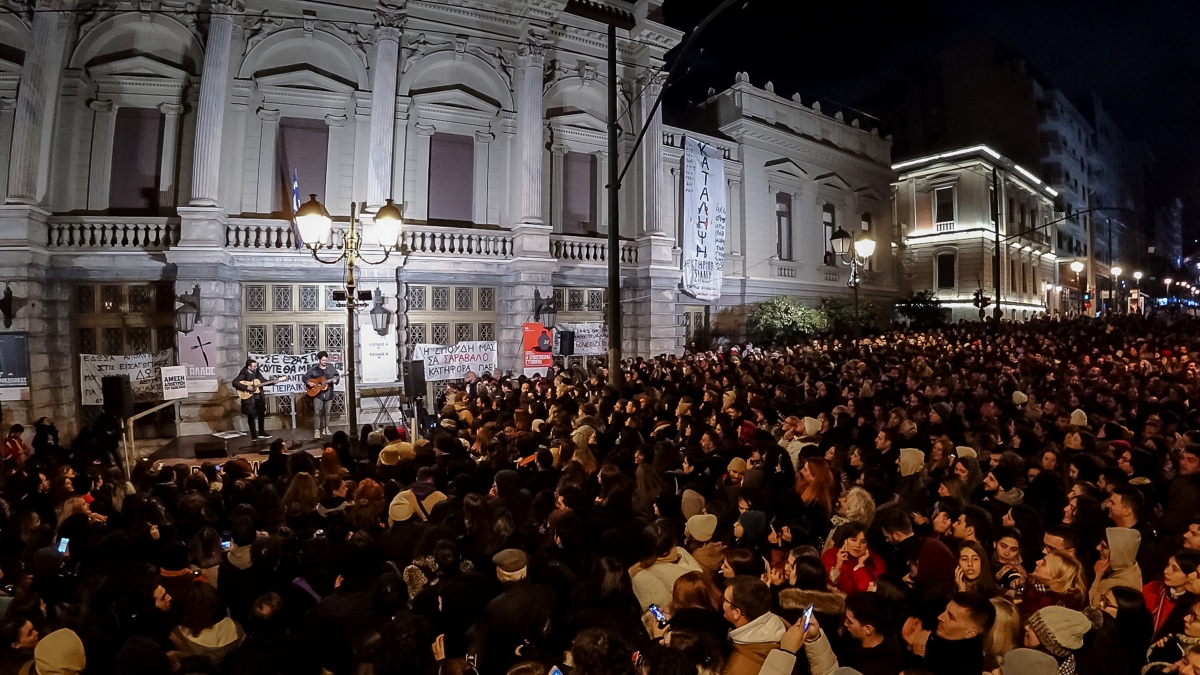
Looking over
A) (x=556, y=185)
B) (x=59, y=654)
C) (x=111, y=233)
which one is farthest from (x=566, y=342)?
(x=59, y=654)

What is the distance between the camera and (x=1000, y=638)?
135 inches

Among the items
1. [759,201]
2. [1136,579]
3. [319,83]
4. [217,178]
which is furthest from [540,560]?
[759,201]

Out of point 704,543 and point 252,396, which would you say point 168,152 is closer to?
point 252,396

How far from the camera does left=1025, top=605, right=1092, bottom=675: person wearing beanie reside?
3262mm

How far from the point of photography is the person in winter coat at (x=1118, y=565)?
412 centimetres

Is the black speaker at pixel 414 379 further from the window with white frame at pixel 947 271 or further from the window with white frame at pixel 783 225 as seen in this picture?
the window with white frame at pixel 947 271

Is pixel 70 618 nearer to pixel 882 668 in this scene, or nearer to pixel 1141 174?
pixel 882 668

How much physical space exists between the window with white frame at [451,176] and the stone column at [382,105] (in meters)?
1.81

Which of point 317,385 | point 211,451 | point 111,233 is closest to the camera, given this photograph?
point 211,451

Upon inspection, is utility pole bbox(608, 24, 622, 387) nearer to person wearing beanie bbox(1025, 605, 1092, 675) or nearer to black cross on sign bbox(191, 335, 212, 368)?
person wearing beanie bbox(1025, 605, 1092, 675)

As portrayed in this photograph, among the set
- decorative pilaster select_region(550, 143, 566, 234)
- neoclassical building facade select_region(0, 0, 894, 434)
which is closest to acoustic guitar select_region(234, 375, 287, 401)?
neoclassical building facade select_region(0, 0, 894, 434)

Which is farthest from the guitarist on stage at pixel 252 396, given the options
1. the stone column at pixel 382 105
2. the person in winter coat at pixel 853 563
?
the person in winter coat at pixel 853 563

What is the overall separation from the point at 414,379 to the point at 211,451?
3.86 meters

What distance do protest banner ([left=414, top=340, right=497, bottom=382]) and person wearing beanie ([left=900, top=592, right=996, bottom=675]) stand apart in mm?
13378
